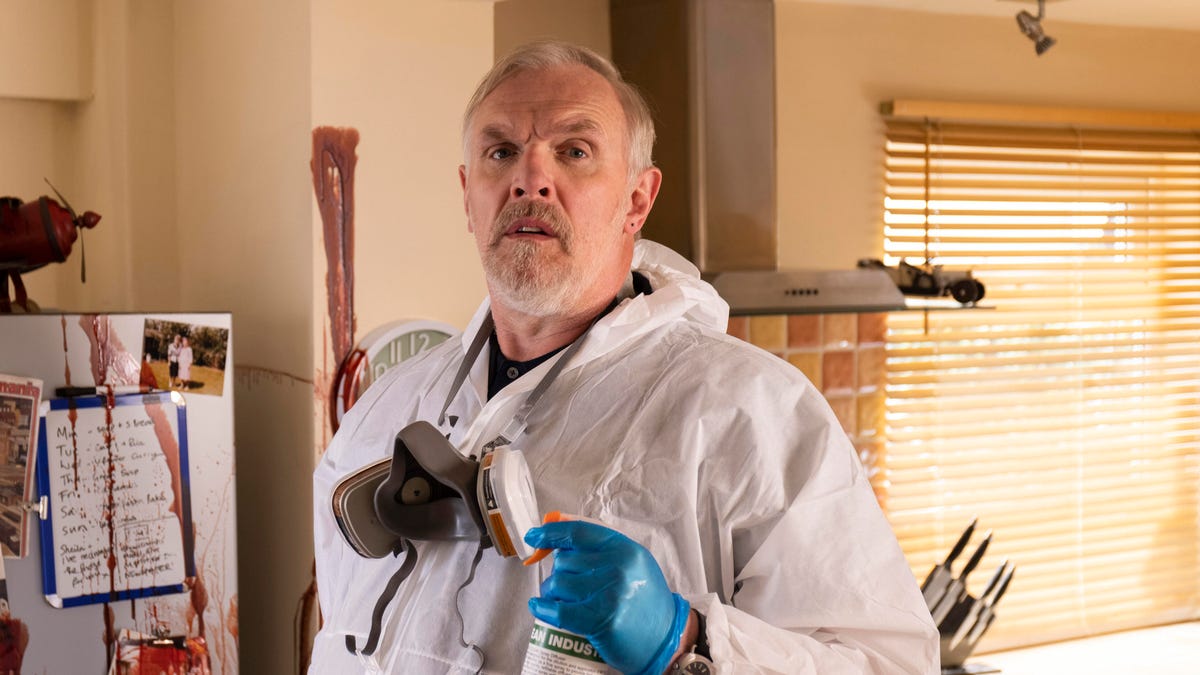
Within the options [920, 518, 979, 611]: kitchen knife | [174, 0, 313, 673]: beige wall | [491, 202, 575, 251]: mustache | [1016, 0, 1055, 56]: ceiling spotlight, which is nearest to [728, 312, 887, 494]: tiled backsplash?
[920, 518, 979, 611]: kitchen knife

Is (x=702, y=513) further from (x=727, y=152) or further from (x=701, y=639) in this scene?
(x=727, y=152)

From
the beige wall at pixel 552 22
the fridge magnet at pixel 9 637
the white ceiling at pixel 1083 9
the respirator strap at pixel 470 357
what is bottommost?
the fridge magnet at pixel 9 637

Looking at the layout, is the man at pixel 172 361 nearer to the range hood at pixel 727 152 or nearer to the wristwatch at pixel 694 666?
the range hood at pixel 727 152

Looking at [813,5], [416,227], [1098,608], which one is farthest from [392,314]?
[1098,608]

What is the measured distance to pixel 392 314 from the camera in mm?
2170

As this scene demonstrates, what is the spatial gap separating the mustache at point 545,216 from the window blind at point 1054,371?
7.48ft

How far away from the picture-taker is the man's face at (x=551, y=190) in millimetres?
1234

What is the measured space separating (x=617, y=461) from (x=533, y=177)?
32 centimetres

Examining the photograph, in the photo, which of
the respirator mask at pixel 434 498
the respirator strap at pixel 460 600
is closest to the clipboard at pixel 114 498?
the respirator mask at pixel 434 498

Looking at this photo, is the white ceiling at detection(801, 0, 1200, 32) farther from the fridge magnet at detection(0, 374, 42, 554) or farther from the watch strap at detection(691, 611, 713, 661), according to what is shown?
the watch strap at detection(691, 611, 713, 661)

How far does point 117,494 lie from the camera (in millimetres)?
2043

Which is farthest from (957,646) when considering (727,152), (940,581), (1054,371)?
(727,152)

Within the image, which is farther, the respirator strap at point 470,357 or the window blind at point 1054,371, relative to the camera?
the window blind at point 1054,371

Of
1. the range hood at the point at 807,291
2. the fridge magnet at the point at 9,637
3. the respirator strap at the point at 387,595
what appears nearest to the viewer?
the respirator strap at the point at 387,595
